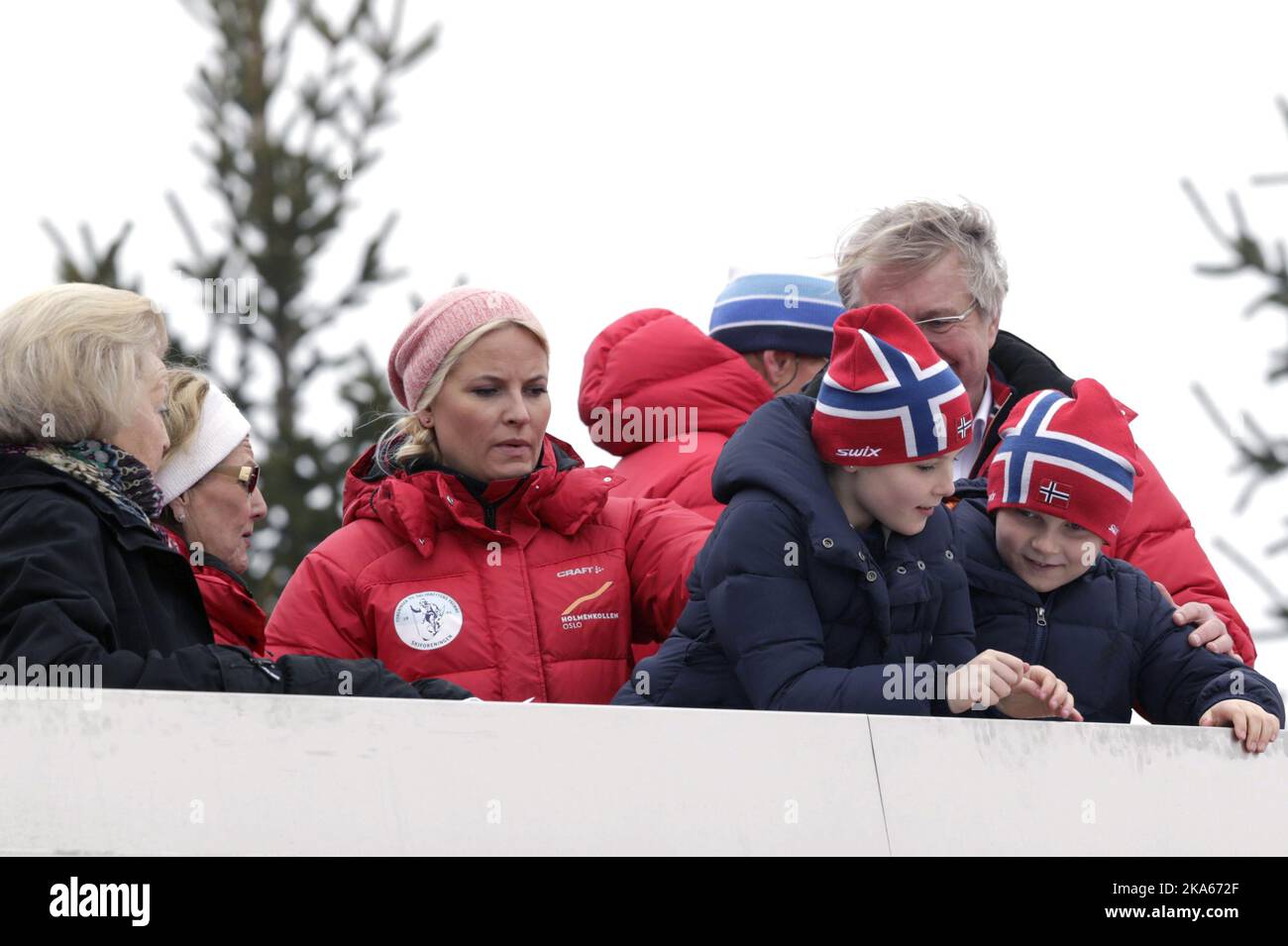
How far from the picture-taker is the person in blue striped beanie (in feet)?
16.6

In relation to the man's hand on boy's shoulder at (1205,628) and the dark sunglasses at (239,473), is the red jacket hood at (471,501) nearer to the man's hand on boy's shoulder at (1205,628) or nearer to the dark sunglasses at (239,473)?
the dark sunglasses at (239,473)

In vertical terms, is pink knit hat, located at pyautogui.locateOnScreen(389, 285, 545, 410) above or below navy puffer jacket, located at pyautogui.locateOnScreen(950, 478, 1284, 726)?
above

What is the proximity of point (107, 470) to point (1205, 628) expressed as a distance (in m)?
2.16

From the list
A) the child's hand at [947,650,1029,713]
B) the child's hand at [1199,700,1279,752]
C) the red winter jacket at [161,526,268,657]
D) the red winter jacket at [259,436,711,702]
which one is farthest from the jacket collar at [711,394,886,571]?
the red winter jacket at [161,526,268,657]

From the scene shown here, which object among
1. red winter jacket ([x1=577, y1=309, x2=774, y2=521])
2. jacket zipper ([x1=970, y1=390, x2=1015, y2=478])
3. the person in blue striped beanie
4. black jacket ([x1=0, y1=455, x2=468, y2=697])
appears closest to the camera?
black jacket ([x1=0, y1=455, x2=468, y2=697])

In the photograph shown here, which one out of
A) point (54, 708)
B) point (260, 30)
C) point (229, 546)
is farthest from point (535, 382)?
point (260, 30)

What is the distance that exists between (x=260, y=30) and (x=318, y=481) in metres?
3.34

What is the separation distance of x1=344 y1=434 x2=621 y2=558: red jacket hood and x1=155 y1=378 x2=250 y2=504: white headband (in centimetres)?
30

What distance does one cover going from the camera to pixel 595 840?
9.46 ft

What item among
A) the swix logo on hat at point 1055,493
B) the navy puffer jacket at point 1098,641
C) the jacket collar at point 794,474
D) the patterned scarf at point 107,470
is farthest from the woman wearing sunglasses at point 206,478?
the swix logo on hat at point 1055,493

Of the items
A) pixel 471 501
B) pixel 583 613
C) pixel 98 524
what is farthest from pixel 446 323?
pixel 98 524

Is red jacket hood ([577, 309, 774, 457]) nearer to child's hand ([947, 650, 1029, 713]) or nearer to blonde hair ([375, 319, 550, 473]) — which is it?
blonde hair ([375, 319, 550, 473])

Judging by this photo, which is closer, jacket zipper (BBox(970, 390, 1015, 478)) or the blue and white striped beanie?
jacket zipper (BBox(970, 390, 1015, 478))

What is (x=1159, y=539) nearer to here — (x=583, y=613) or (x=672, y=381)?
(x=672, y=381)
